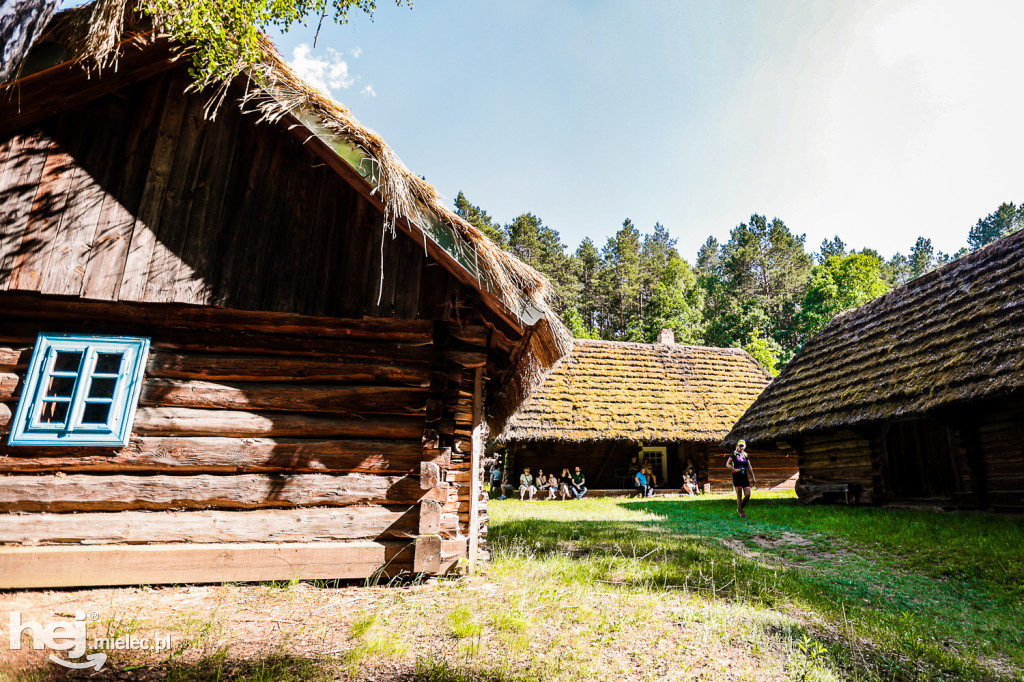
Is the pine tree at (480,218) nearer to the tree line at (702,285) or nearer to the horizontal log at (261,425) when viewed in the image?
the tree line at (702,285)

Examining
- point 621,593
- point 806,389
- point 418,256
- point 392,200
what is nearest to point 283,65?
point 392,200

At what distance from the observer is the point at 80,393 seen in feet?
14.6

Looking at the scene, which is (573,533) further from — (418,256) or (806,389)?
(806,389)

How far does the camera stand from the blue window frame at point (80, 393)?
4402 mm

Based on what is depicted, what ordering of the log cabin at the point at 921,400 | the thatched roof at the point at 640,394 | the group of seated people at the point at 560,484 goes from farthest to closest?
1. the thatched roof at the point at 640,394
2. the group of seated people at the point at 560,484
3. the log cabin at the point at 921,400

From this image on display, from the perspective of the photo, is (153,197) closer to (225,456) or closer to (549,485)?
(225,456)

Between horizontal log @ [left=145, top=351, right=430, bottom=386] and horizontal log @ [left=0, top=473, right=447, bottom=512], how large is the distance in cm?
95

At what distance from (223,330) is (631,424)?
49.1 ft

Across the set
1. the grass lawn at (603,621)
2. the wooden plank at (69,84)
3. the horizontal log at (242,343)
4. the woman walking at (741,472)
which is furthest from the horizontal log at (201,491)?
the woman walking at (741,472)

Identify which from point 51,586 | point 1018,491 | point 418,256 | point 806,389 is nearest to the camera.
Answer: point 51,586

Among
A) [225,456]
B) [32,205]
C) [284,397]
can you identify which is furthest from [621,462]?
[32,205]

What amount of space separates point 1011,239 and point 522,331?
12703mm

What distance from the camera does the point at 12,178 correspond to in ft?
15.5

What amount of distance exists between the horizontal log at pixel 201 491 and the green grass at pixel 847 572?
5.18 ft
